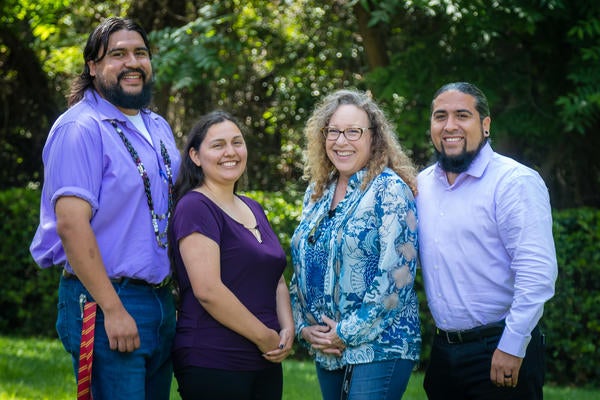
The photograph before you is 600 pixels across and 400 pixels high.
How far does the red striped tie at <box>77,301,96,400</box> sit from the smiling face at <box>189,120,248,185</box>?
82cm

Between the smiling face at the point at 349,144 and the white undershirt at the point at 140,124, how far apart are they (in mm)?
877

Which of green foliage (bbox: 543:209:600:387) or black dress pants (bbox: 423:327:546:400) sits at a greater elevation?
black dress pants (bbox: 423:327:546:400)

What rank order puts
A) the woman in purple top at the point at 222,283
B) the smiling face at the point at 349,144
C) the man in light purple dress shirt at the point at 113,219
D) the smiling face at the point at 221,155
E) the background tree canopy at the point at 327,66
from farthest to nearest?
1. the background tree canopy at the point at 327,66
2. the smiling face at the point at 349,144
3. the smiling face at the point at 221,155
4. the woman in purple top at the point at 222,283
5. the man in light purple dress shirt at the point at 113,219

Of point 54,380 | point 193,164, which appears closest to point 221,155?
point 193,164

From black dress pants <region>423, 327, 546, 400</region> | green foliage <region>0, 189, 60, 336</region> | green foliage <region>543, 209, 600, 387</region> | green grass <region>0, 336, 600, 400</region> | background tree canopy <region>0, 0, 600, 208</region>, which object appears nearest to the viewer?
black dress pants <region>423, 327, 546, 400</region>

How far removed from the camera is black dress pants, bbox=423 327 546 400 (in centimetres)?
371

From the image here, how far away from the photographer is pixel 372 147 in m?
4.01

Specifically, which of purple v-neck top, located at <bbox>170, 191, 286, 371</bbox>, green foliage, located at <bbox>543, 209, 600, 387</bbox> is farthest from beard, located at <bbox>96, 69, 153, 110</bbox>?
green foliage, located at <bbox>543, 209, 600, 387</bbox>

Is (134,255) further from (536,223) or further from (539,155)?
(539,155)

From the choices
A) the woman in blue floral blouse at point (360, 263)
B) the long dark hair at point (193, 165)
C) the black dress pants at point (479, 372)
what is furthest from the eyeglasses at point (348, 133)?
the black dress pants at point (479, 372)

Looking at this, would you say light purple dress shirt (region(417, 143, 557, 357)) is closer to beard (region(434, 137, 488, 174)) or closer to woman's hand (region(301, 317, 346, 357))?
beard (region(434, 137, 488, 174))

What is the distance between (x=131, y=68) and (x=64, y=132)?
48cm

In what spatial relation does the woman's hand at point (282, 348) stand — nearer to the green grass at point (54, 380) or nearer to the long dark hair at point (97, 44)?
the long dark hair at point (97, 44)

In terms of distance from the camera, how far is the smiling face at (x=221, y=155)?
3.83 meters
